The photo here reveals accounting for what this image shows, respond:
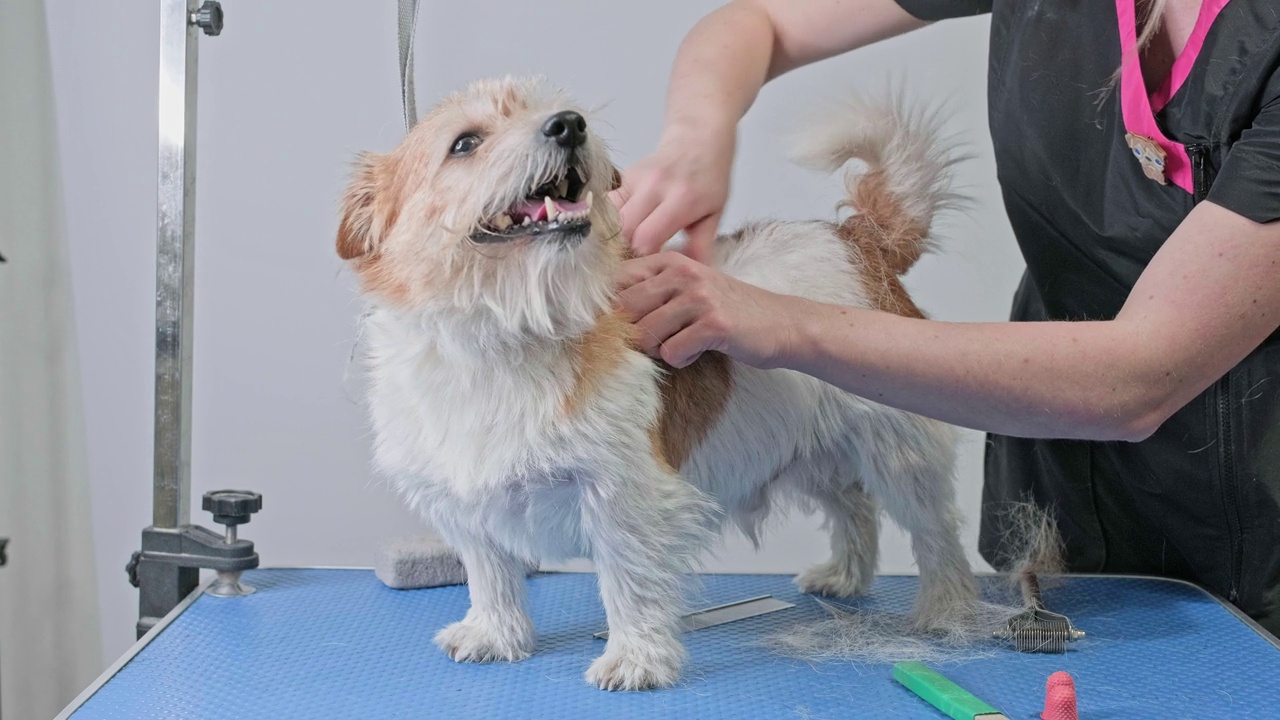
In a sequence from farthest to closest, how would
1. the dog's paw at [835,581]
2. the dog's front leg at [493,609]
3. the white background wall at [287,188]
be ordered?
the white background wall at [287,188]
the dog's paw at [835,581]
the dog's front leg at [493,609]

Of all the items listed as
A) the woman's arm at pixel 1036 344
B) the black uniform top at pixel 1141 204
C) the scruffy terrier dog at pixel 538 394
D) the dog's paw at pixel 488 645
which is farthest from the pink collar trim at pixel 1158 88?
the dog's paw at pixel 488 645

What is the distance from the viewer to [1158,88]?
133 cm

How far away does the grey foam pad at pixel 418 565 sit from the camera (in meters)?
1.62

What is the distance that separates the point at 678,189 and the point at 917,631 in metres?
0.62

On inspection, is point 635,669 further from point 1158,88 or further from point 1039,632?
point 1158,88

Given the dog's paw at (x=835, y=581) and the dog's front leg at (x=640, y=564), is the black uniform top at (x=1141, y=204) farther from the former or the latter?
the dog's front leg at (x=640, y=564)

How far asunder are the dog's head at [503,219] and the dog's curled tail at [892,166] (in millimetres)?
442

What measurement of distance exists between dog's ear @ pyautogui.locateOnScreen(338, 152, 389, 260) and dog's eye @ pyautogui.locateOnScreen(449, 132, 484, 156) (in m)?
0.12

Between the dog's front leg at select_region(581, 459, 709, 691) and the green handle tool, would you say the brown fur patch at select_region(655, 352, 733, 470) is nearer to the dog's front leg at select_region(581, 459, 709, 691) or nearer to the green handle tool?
the dog's front leg at select_region(581, 459, 709, 691)

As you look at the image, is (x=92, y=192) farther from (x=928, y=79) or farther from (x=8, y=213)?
(x=928, y=79)

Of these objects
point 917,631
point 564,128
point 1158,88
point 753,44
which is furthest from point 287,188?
point 1158,88

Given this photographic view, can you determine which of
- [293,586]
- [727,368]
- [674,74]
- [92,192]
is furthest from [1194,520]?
[92,192]

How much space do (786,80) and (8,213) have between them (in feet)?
5.26

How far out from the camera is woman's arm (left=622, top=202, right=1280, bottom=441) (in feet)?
3.59
